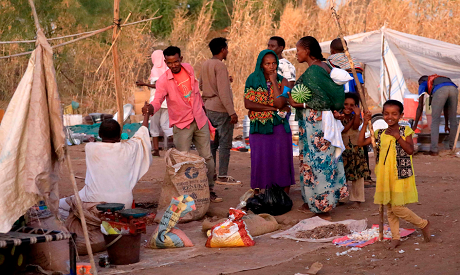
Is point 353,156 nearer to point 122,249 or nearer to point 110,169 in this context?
point 110,169

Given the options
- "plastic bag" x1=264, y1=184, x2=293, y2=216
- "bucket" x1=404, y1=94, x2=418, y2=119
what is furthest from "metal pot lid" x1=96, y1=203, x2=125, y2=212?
"bucket" x1=404, y1=94, x2=418, y2=119

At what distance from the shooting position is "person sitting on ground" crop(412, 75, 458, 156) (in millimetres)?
9766

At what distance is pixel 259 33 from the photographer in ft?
50.9

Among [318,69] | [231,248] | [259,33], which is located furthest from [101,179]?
[259,33]

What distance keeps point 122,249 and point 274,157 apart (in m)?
2.29

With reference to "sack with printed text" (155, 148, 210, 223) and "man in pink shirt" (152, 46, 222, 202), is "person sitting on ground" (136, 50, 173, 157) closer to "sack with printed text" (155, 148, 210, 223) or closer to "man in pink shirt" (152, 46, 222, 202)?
"man in pink shirt" (152, 46, 222, 202)

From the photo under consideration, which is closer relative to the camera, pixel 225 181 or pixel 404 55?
pixel 225 181

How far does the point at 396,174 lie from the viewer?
4.36 metres

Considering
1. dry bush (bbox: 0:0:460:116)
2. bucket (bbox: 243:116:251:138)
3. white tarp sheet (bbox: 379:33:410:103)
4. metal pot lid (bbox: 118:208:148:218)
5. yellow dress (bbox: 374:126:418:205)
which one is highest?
dry bush (bbox: 0:0:460:116)

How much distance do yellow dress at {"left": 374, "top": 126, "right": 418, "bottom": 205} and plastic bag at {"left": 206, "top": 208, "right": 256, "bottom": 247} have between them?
46.8 inches

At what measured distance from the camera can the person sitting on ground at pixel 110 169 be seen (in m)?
4.79

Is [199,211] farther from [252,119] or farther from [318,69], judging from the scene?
[318,69]

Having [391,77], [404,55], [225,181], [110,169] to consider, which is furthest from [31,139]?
[404,55]

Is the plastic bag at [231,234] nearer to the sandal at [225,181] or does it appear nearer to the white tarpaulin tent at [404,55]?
the sandal at [225,181]
